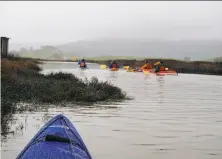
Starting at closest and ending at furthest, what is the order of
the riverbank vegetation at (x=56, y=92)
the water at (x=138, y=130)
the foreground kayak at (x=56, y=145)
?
the foreground kayak at (x=56, y=145) < the water at (x=138, y=130) < the riverbank vegetation at (x=56, y=92)

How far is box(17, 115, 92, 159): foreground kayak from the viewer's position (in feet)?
16.5

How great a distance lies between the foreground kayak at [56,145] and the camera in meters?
5.02

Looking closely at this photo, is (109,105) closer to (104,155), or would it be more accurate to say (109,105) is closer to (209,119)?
(209,119)

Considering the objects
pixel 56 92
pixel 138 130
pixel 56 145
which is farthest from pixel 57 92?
pixel 56 145

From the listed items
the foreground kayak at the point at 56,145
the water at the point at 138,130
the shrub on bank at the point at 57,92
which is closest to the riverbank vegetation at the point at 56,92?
the shrub on bank at the point at 57,92

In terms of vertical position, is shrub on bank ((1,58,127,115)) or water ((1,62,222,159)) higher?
shrub on bank ((1,58,127,115))

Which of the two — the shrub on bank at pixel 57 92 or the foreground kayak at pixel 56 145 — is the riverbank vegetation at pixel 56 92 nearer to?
the shrub on bank at pixel 57 92

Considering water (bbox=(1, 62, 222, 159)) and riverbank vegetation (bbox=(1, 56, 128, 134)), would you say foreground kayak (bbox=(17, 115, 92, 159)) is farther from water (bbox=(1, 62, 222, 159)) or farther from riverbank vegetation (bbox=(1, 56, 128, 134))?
riverbank vegetation (bbox=(1, 56, 128, 134))

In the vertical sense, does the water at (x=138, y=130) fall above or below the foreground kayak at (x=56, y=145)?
below

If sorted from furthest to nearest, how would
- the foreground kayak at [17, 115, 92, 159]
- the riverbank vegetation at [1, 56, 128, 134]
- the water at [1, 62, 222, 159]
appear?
the riverbank vegetation at [1, 56, 128, 134]
the water at [1, 62, 222, 159]
the foreground kayak at [17, 115, 92, 159]

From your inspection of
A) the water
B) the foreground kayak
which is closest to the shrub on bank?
the water

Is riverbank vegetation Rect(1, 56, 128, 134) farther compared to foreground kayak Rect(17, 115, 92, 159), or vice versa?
riverbank vegetation Rect(1, 56, 128, 134)

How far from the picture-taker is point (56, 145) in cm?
521

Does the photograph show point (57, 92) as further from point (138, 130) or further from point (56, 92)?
point (138, 130)
